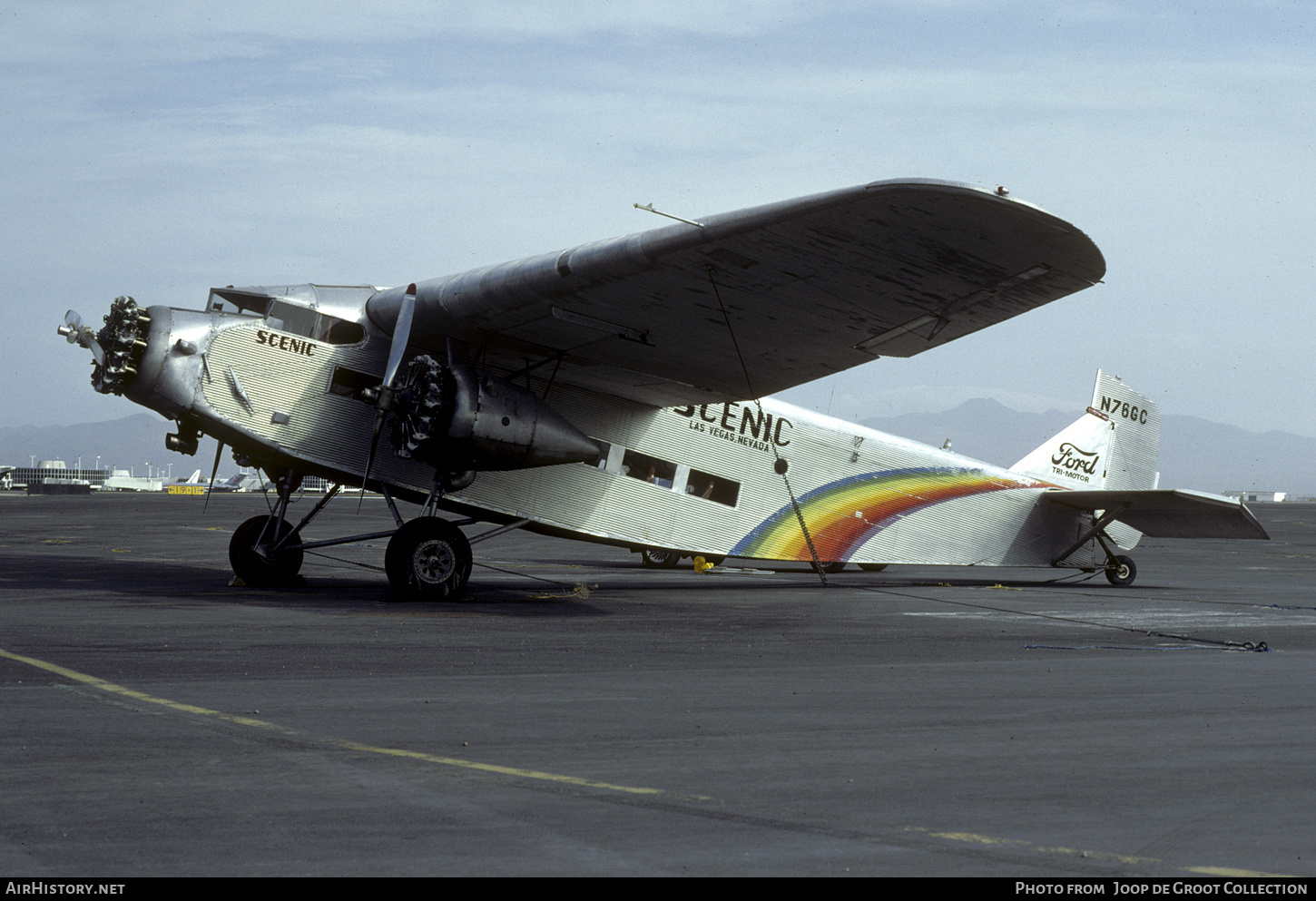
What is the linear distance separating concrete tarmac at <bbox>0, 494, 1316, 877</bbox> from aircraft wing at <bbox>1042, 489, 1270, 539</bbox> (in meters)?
5.76

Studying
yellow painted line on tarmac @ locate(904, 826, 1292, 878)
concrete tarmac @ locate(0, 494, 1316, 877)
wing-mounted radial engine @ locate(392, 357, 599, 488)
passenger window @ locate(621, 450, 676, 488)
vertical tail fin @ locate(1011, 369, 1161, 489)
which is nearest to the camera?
yellow painted line on tarmac @ locate(904, 826, 1292, 878)

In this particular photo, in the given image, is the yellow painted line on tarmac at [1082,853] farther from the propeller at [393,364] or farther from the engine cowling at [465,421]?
the propeller at [393,364]

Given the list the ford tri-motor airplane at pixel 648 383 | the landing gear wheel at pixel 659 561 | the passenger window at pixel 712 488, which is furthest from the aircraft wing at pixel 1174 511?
the landing gear wheel at pixel 659 561

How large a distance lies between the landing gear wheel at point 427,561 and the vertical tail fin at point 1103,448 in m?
12.2

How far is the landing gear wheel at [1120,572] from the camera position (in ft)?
76.1

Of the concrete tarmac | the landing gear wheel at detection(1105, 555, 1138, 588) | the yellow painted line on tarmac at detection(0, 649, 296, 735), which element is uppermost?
the landing gear wheel at detection(1105, 555, 1138, 588)

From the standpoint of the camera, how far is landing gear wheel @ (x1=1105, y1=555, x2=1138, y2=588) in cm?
2320

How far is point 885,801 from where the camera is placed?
5.75 m

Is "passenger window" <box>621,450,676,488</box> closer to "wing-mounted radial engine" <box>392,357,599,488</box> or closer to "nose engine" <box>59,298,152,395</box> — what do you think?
"wing-mounted radial engine" <box>392,357,599,488</box>

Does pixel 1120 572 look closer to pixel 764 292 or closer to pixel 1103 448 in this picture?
pixel 1103 448

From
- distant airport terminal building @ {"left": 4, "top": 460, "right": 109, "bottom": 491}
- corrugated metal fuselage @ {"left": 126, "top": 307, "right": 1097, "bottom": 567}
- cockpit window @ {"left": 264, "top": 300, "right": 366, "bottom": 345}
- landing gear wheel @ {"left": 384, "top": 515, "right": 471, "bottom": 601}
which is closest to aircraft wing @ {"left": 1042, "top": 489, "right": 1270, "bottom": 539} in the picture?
corrugated metal fuselage @ {"left": 126, "top": 307, "right": 1097, "bottom": 567}

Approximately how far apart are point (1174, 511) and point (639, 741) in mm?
18220
